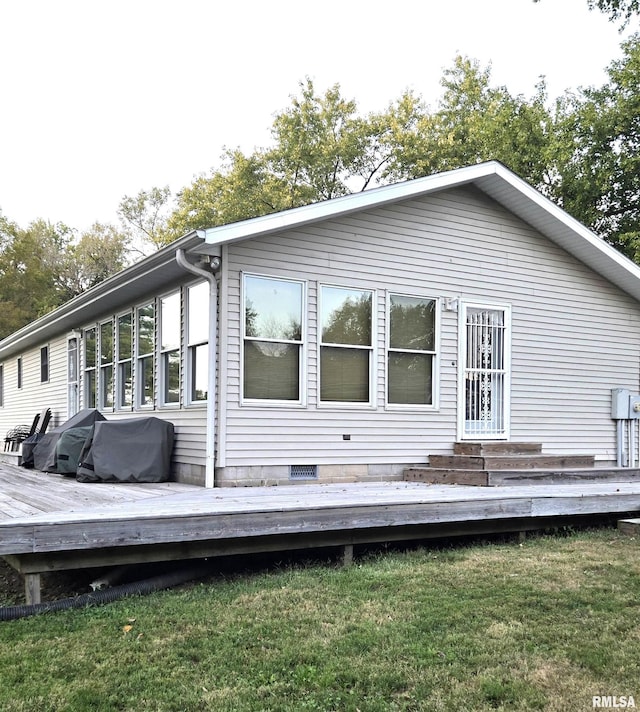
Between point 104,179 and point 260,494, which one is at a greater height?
point 104,179

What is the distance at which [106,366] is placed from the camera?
1095 cm

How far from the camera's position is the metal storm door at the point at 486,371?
910cm

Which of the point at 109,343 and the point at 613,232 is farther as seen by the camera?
the point at 613,232

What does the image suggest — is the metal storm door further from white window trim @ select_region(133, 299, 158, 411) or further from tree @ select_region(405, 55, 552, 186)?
tree @ select_region(405, 55, 552, 186)

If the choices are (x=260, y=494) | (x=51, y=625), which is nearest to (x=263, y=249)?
(x=260, y=494)

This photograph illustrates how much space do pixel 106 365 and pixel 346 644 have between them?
811cm

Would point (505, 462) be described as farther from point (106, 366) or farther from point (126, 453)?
point (106, 366)

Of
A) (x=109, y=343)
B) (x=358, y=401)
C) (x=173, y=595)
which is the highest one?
(x=109, y=343)

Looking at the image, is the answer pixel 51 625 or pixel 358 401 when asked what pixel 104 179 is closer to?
pixel 358 401

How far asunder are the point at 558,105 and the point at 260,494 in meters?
18.9

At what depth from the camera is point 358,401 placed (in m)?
8.26

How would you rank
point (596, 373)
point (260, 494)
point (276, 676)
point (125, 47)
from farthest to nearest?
point (125, 47), point (596, 373), point (260, 494), point (276, 676)

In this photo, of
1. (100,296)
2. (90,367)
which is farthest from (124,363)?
(90,367)

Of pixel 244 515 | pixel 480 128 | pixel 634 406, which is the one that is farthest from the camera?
pixel 480 128
